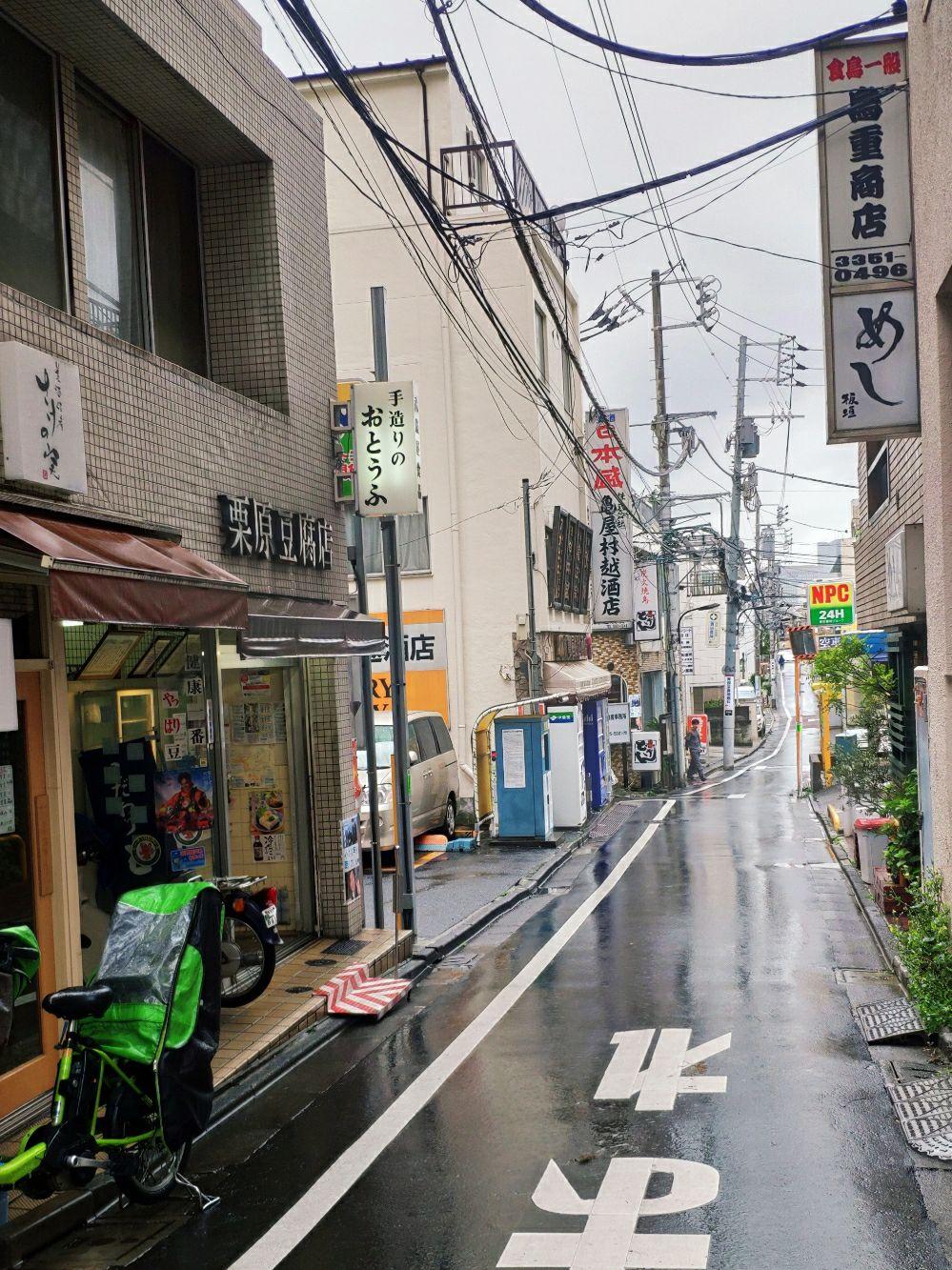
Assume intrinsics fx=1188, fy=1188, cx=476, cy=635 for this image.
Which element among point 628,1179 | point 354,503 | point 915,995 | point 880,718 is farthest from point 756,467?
point 628,1179

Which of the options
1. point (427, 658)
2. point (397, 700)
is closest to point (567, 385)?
point (427, 658)

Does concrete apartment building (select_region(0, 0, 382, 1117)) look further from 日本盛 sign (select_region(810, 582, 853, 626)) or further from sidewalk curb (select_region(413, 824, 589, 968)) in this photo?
日本盛 sign (select_region(810, 582, 853, 626))

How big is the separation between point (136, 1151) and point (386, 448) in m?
7.17

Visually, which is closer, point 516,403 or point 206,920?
point 206,920

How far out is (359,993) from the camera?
965cm

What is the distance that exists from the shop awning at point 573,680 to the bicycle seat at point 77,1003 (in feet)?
57.8

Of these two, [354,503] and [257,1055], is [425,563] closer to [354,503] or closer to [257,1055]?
[354,503]

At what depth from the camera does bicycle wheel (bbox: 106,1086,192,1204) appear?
565cm

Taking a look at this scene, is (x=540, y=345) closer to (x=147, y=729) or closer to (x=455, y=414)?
(x=455, y=414)

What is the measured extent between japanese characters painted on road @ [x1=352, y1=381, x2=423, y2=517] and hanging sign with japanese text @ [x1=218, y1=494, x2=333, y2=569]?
21.9 inches

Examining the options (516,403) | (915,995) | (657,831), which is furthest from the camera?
(516,403)

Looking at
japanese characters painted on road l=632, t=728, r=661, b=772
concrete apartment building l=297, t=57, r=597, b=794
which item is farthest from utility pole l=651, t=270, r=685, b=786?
concrete apartment building l=297, t=57, r=597, b=794

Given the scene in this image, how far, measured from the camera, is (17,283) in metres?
7.57

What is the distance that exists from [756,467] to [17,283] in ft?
123
